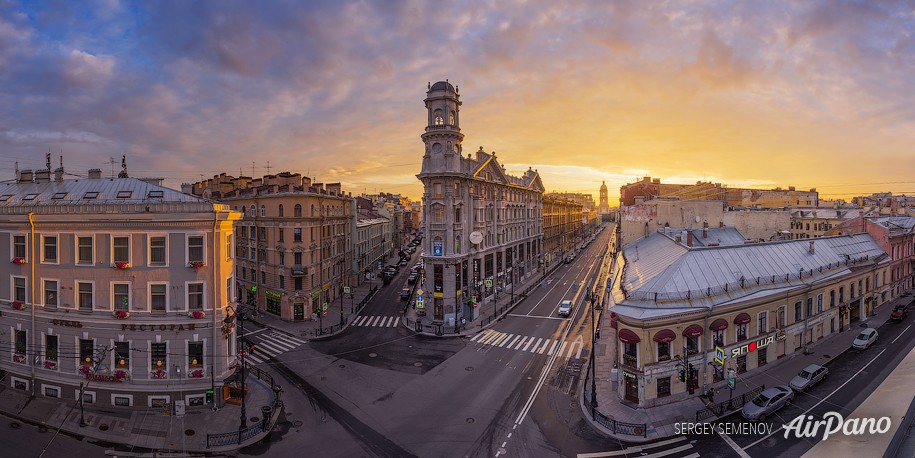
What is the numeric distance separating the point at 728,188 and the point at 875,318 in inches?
3391

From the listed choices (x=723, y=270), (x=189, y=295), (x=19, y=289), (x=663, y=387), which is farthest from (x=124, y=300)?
(x=723, y=270)

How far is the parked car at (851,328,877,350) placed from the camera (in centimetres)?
3422

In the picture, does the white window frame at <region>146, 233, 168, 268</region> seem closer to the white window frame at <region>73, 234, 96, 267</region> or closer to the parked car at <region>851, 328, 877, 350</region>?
the white window frame at <region>73, 234, 96, 267</region>

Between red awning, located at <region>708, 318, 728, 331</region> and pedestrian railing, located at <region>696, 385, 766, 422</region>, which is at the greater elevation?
red awning, located at <region>708, 318, 728, 331</region>

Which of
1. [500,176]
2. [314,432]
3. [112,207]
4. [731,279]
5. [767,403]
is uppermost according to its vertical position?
[500,176]

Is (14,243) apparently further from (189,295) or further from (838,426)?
(838,426)

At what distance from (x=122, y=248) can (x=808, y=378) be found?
4546 centimetres

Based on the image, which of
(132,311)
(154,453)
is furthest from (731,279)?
(132,311)

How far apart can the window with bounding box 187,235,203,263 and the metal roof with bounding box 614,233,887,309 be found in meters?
28.7

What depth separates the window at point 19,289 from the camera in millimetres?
28375

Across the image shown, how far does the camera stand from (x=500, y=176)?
214 ft

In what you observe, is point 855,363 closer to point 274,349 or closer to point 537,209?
point 274,349

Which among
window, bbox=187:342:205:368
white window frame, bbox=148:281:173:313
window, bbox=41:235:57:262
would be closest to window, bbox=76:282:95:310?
window, bbox=41:235:57:262

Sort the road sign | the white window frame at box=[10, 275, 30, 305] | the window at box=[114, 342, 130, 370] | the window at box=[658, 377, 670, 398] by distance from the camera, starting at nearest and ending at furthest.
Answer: the road sign < the window at box=[114, 342, 130, 370] < the window at box=[658, 377, 670, 398] < the white window frame at box=[10, 275, 30, 305]
